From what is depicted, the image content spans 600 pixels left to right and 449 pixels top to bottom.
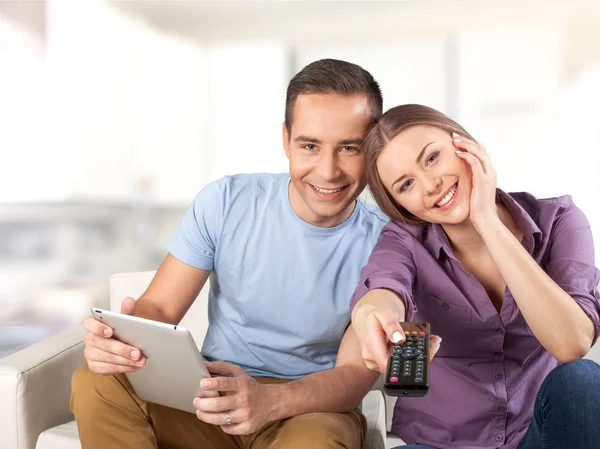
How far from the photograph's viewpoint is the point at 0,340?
366cm

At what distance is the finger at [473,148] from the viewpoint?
1.26 metres

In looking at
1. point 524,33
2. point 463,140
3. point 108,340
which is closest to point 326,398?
point 108,340

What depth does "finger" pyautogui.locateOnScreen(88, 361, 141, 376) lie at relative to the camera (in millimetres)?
1314

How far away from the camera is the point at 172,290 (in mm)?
1633

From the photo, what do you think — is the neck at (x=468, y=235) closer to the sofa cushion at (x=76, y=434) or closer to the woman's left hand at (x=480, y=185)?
the woman's left hand at (x=480, y=185)

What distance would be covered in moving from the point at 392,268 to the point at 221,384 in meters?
0.35

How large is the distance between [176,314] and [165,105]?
3.23 metres

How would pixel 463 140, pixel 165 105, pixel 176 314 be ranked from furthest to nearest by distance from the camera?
pixel 165 105
pixel 176 314
pixel 463 140

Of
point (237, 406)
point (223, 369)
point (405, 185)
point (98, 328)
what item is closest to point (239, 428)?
point (237, 406)

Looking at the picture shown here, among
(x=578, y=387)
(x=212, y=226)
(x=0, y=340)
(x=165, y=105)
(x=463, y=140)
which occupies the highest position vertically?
(x=165, y=105)

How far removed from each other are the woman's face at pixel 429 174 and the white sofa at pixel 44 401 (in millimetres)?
491

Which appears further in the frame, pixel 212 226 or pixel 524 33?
pixel 524 33

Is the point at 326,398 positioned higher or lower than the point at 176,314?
lower

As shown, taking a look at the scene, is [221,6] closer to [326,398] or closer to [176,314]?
[176,314]
